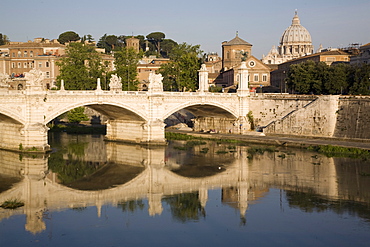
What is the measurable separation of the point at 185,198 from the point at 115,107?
16.2m

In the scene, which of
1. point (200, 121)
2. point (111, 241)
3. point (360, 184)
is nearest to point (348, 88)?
point (200, 121)

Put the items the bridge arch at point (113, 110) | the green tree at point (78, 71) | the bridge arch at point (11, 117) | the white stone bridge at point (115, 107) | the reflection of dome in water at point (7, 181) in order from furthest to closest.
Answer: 1. the green tree at point (78, 71)
2. the bridge arch at point (113, 110)
3. the white stone bridge at point (115, 107)
4. the bridge arch at point (11, 117)
5. the reflection of dome in water at point (7, 181)

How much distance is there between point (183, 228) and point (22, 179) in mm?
11943

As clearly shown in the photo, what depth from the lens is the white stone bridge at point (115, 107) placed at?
34.4 m

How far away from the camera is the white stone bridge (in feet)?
113

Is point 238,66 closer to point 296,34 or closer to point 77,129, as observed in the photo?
point 77,129

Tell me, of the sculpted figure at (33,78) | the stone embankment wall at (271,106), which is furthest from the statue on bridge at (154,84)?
the stone embankment wall at (271,106)

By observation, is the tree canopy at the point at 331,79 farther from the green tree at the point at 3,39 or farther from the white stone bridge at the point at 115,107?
the green tree at the point at 3,39

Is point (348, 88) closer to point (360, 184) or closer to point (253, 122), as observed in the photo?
point (253, 122)

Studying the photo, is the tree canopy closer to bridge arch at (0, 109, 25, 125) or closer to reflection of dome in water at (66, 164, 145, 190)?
reflection of dome in water at (66, 164, 145, 190)

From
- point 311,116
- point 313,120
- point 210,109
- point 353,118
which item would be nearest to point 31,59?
point 210,109

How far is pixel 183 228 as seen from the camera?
2011 cm

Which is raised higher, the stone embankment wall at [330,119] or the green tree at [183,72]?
the green tree at [183,72]

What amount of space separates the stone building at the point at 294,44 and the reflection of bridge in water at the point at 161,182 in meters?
107
